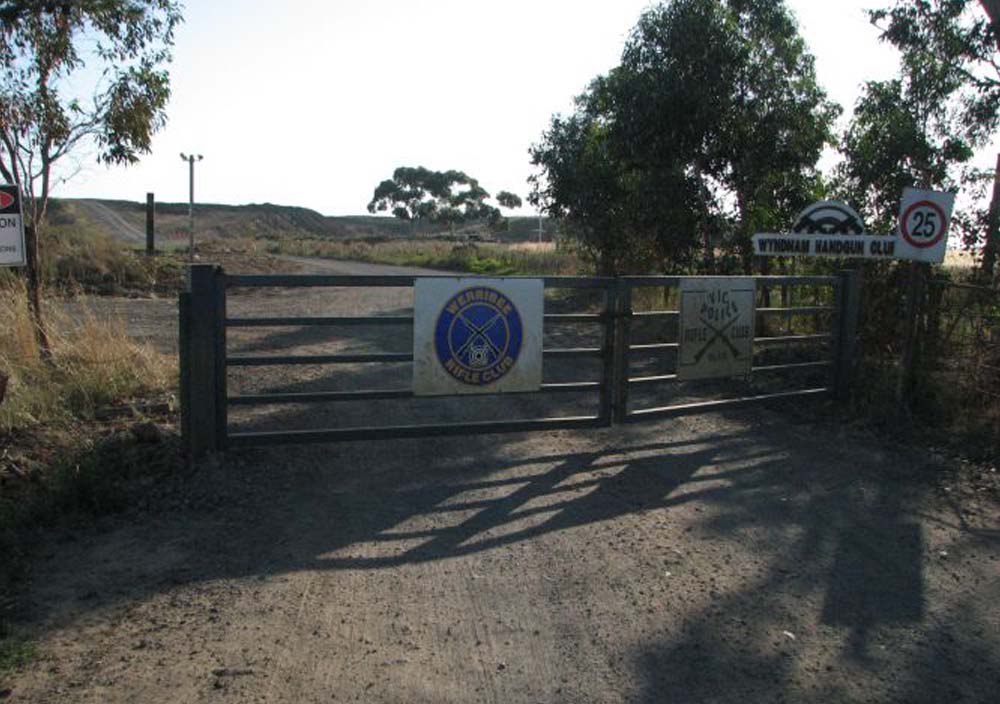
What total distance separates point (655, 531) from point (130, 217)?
112 metres

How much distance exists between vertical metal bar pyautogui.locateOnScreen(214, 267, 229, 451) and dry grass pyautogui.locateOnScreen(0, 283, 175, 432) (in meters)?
1.74

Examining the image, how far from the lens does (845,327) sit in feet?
30.8

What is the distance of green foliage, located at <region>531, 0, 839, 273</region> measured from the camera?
1269cm

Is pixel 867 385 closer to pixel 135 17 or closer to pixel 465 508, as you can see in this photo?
pixel 465 508

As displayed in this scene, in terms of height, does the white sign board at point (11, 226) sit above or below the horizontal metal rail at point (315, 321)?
above

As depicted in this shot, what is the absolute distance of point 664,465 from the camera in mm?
7195

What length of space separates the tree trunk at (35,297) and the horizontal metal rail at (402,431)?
3.29m

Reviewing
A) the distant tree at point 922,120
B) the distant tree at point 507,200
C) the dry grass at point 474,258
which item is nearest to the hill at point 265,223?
the distant tree at point 507,200

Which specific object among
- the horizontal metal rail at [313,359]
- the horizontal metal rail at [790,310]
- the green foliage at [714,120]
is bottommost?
the horizontal metal rail at [313,359]

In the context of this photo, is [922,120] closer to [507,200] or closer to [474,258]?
[474,258]

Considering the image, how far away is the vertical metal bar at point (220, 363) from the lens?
650 centimetres

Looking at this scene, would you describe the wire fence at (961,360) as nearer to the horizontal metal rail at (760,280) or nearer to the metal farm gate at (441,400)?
the metal farm gate at (441,400)

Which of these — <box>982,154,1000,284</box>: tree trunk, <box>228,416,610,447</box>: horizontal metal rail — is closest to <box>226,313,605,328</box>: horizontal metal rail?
<box>228,416,610,447</box>: horizontal metal rail

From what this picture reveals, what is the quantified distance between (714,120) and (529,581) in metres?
9.68
